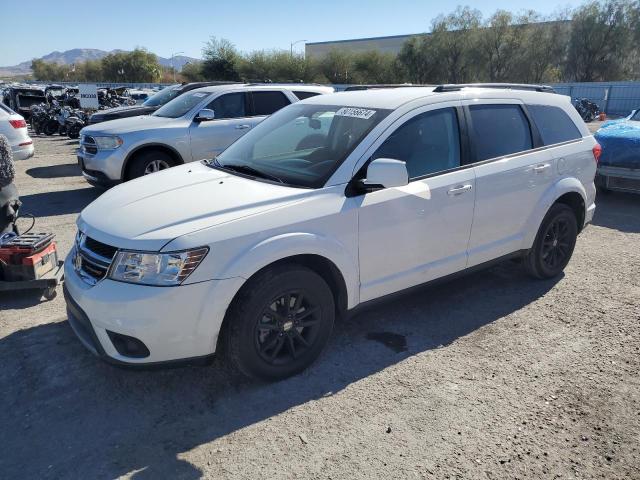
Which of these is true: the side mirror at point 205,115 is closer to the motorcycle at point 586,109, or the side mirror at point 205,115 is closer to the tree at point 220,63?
the motorcycle at point 586,109

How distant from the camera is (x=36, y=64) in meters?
107

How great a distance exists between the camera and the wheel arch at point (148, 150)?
26.7ft

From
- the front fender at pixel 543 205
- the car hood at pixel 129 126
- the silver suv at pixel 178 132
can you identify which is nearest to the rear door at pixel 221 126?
the silver suv at pixel 178 132

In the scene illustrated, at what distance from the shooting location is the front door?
345 centimetres

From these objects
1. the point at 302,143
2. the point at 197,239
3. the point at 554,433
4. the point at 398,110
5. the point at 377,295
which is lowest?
the point at 554,433

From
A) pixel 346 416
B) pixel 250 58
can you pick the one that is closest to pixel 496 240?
pixel 346 416

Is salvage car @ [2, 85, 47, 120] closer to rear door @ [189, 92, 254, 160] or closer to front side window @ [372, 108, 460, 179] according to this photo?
rear door @ [189, 92, 254, 160]

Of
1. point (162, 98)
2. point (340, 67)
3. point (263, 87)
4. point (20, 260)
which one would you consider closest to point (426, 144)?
point (20, 260)

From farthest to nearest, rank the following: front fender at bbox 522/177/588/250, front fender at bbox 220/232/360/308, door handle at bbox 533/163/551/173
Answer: front fender at bbox 522/177/588/250, door handle at bbox 533/163/551/173, front fender at bbox 220/232/360/308

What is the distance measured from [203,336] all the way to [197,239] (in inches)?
22.0

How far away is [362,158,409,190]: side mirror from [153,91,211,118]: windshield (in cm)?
641

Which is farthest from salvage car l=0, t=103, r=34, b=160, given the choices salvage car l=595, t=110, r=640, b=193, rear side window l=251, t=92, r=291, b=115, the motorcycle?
the motorcycle

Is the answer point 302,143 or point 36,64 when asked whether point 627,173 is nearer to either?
point 302,143

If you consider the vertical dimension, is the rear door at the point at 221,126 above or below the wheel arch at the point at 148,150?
above
